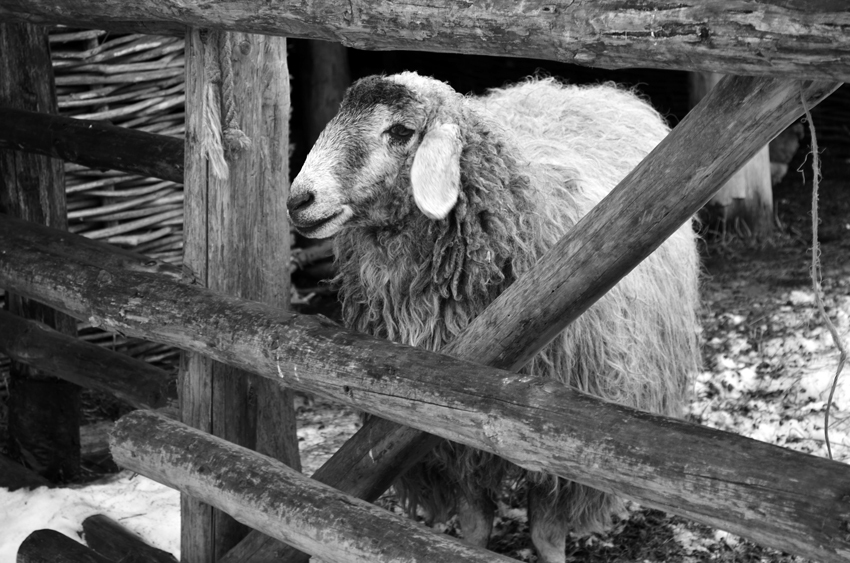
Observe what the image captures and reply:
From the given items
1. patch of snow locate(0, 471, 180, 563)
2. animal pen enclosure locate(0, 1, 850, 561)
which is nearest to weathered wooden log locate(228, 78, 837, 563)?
animal pen enclosure locate(0, 1, 850, 561)

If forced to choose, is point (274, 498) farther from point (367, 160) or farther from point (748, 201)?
point (748, 201)

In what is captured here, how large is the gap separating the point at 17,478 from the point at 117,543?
2.86 feet

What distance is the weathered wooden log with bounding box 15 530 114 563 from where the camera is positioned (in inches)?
124

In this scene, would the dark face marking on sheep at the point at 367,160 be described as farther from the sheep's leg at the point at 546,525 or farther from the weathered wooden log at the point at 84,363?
the sheep's leg at the point at 546,525

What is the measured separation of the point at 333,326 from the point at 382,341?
0.20 metres

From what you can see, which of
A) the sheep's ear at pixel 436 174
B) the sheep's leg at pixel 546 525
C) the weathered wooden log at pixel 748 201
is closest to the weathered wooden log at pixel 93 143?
the sheep's ear at pixel 436 174

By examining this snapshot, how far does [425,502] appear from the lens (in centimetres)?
345

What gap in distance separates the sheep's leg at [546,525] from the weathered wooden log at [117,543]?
4.15 feet

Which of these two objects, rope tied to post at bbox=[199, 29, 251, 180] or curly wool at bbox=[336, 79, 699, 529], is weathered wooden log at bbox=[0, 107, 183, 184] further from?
curly wool at bbox=[336, 79, 699, 529]

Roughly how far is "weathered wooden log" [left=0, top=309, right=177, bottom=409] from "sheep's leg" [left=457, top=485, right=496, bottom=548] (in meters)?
1.12

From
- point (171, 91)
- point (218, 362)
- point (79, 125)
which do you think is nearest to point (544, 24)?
point (218, 362)

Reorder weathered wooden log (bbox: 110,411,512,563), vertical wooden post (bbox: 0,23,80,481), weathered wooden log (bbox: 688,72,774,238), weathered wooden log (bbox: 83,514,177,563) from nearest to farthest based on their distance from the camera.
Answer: weathered wooden log (bbox: 110,411,512,563)
weathered wooden log (bbox: 83,514,177,563)
vertical wooden post (bbox: 0,23,80,481)
weathered wooden log (bbox: 688,72,774,238)

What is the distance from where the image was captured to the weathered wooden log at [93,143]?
3.28 m

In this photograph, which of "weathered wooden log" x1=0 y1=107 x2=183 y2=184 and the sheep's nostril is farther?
"weathered wooden log" x1=0 y1=107 x2=183 y2=184
